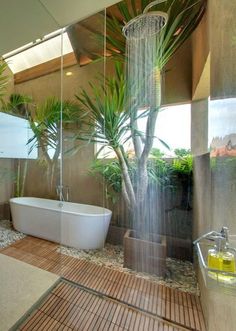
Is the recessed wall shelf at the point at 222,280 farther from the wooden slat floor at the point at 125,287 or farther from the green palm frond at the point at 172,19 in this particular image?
the green palm frond at the point at 172,19

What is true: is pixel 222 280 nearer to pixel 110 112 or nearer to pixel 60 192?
pixel 110 112

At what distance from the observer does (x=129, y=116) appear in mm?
2020

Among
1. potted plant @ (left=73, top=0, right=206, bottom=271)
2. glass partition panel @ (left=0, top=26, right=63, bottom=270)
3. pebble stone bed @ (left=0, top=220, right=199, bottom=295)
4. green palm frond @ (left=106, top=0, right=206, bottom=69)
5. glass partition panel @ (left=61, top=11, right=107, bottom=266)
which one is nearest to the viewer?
green palm frond @ (left=106, top=0, right=206, bottom=69)

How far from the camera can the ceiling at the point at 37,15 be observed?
1.48 metres

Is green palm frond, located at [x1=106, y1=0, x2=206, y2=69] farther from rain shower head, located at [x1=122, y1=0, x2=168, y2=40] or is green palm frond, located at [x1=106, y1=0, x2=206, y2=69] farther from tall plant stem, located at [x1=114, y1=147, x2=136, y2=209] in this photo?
tall plant stem, located at [x1=114, y1=147, x2=136, y2=209]

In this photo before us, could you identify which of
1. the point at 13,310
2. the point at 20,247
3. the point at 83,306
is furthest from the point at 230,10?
the point at 20,247

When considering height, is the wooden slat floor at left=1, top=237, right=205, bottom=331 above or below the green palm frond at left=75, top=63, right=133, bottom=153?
below

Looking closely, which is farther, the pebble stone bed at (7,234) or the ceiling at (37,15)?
the pebble stone bed at (7,234)

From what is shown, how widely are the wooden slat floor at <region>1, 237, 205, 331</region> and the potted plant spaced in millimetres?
374

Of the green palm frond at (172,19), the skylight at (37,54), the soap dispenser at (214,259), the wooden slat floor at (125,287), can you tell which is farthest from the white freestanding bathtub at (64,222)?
the skylight at (37,54)

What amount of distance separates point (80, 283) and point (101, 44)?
2.80m

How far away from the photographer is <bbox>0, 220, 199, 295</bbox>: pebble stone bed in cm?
194

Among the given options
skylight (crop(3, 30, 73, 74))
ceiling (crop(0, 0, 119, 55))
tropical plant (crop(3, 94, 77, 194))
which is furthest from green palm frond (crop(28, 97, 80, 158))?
ceiling (crop(0, 0, 119, 55))

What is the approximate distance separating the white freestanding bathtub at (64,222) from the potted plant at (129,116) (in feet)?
1.85
